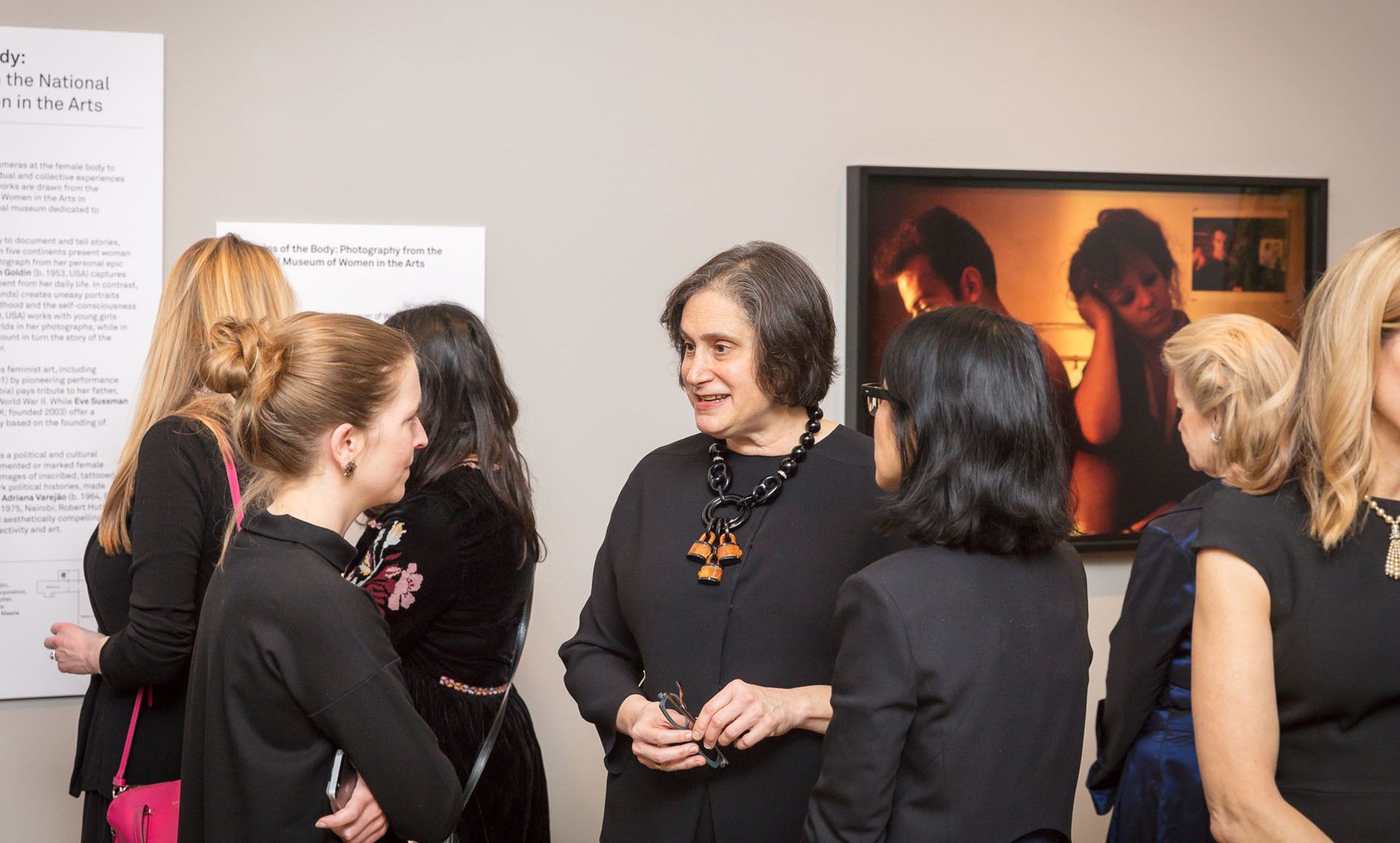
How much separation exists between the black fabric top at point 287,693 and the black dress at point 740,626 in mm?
491

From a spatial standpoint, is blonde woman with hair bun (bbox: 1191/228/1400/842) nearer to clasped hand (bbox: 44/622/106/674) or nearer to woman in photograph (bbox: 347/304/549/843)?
woman in photograph (bbox: 347/304/549/843)

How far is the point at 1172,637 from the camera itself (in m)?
2.35

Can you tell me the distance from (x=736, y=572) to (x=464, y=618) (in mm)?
584

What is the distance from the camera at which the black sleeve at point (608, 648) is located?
1980 millimetres

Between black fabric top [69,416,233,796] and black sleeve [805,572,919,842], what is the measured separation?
119 cm

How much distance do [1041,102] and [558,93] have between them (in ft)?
5.17

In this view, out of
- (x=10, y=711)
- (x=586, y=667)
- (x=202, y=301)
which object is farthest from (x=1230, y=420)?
(x=10, y=711)

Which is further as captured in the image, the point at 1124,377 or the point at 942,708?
the point at 1124,377

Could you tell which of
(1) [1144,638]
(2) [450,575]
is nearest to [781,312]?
(2) [450,575]

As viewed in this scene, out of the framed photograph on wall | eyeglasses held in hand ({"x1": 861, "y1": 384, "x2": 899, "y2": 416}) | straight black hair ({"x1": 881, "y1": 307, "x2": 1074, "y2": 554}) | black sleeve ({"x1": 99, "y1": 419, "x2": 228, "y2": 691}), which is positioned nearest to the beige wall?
the framed photograph on wall

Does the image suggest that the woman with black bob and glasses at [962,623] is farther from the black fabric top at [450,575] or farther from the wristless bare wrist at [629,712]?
the black fabric top at [450,575]

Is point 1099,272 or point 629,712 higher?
point 1099,272

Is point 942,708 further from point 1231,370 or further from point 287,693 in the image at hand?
point 1231,370

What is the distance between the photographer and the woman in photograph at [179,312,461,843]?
150cm
